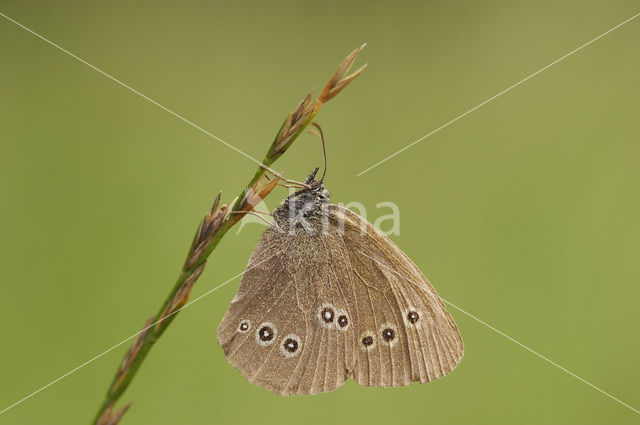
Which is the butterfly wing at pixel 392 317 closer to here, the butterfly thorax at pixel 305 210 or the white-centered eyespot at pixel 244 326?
the butterfly thorax at pixel 305 210

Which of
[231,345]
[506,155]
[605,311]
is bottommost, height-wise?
[231,345]

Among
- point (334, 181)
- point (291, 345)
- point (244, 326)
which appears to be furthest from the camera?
point (334, 181)

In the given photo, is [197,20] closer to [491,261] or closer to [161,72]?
[161,72]

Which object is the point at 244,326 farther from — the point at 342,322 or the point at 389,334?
the point at 389,334

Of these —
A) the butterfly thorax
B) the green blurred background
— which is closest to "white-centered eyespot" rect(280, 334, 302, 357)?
the butterfly thorax

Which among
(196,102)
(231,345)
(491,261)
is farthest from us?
(196,102)

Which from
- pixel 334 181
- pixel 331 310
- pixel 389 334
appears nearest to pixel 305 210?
pixel 331 310

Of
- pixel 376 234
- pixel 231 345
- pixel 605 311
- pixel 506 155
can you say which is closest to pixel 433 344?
pixel 376 234
